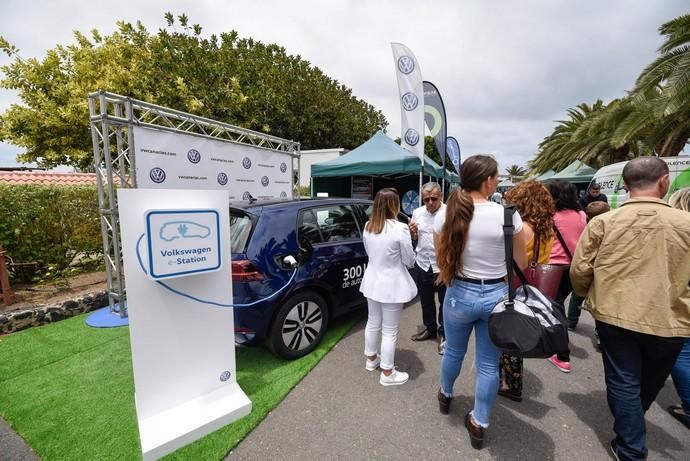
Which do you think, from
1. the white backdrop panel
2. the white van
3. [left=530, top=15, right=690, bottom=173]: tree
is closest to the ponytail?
the white backdrop panel

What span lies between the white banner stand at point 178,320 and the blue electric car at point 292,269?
358 mm

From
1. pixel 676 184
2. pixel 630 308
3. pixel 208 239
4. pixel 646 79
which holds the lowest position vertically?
pixel 630 308

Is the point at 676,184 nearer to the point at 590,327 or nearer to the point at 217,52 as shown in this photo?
the point at 590,327

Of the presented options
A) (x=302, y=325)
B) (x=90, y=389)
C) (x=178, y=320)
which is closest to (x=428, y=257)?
(x=302, y=325)

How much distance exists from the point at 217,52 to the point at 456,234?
15.8 metres

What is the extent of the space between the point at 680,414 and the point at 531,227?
5.72 feet

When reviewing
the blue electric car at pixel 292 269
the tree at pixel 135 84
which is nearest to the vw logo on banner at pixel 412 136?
the blue electric car at pixel 292 269

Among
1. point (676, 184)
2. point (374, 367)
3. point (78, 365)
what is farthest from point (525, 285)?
point (676, 184)

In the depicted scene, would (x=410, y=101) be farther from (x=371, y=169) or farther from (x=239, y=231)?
(x=239, y=231)

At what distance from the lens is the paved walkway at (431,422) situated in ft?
6.64

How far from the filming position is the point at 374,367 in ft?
9.64

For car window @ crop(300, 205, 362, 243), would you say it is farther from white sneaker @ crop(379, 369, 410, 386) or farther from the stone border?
the stone border

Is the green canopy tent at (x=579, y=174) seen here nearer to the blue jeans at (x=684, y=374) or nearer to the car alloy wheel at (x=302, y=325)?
the blue jeans at (x=684, y=374)

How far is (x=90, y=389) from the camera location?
267 cm
